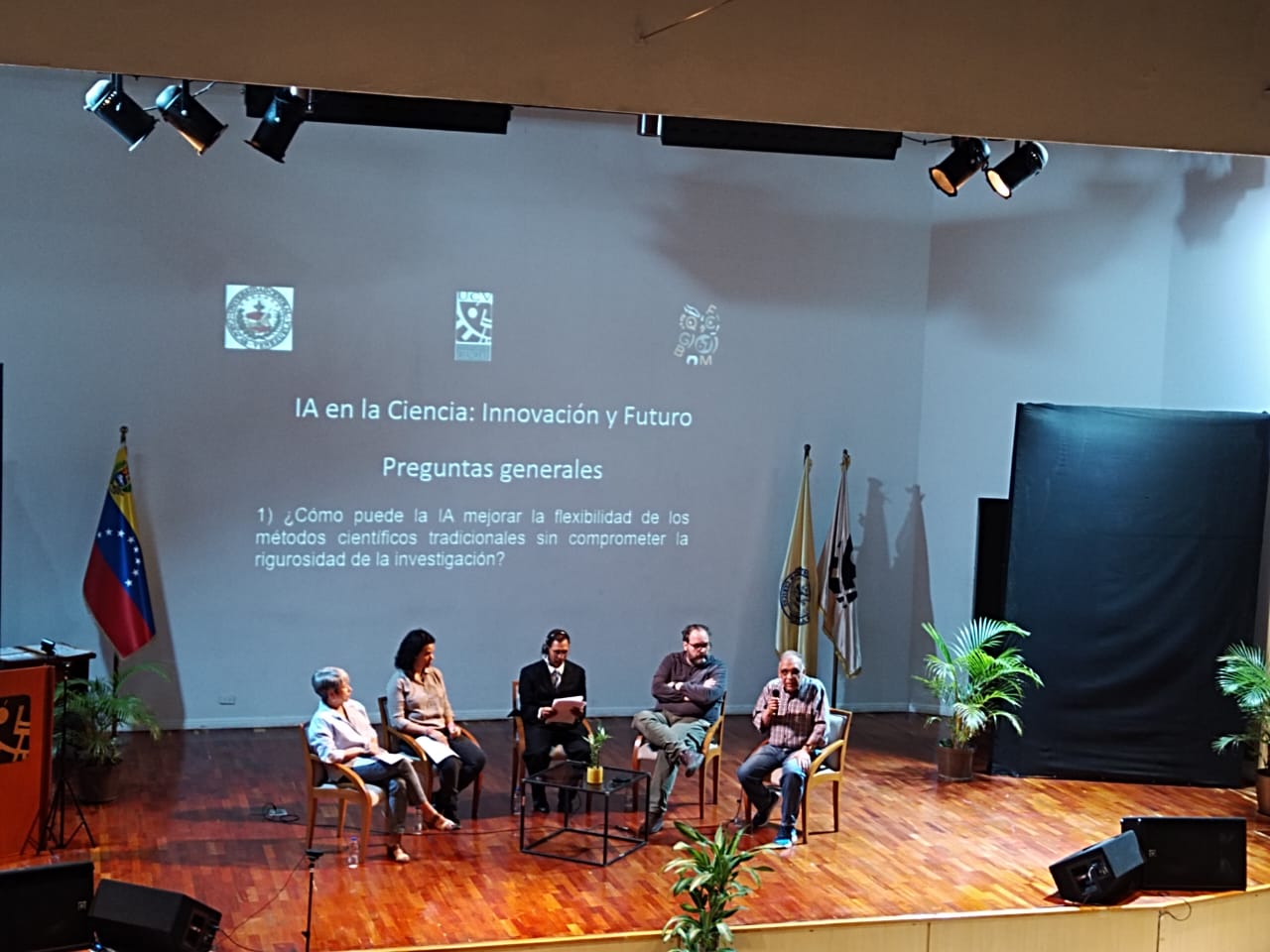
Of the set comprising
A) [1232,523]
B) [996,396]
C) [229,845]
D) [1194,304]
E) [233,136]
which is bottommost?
[229,845]

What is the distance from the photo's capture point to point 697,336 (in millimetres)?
10000

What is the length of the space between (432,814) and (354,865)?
2.09 ft

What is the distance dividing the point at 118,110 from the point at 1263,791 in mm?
7479

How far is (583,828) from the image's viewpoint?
7.45 metres

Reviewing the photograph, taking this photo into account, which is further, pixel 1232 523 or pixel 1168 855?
pixel 1232 523

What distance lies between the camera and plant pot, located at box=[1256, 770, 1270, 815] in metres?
8.26

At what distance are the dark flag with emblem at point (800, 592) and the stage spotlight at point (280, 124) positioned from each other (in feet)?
13.8

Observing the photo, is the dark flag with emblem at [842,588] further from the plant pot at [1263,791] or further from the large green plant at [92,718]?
the large green plant at [92,718]

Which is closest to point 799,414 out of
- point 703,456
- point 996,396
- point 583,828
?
point 703,456

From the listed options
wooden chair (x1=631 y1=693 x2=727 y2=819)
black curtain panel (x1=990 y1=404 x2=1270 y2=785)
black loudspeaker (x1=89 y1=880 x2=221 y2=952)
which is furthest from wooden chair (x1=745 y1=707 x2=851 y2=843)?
black loudspeaker (x1=89 y1=880 x2=221 y2=952)

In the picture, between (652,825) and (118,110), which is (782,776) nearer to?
(652,825)

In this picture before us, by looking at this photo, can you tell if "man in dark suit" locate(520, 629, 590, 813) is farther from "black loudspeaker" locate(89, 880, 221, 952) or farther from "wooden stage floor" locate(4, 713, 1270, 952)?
"black loudspeaker" locate(89, 880, 221, 952)

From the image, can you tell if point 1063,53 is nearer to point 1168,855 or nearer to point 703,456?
point 1168,855

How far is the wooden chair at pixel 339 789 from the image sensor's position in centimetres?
676
